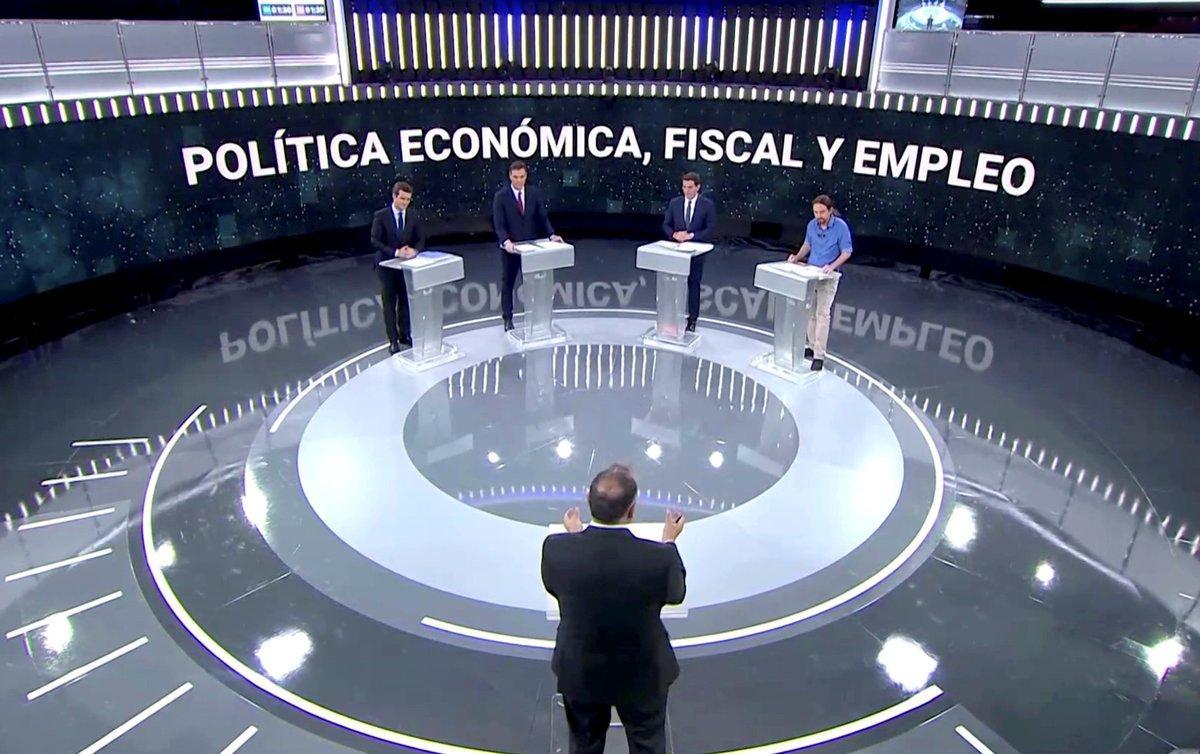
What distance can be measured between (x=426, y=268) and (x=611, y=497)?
471 cm

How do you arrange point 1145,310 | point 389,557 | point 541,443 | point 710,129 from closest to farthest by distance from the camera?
point 389,557 → point 541,443 → point 1145,310 → point 710,129

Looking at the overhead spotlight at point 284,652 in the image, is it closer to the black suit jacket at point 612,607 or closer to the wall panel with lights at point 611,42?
the black suit jacket at point 612,607

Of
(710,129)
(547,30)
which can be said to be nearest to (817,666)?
(710,129)

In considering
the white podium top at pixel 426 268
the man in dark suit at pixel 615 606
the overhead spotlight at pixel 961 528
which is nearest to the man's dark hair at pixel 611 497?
the man in dark suit at pixel 615 606

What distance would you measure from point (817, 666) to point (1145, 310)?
668cm

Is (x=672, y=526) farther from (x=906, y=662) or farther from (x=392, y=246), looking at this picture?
(x=392, y=246)

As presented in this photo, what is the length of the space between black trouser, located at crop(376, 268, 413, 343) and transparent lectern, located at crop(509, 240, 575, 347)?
1.07 m

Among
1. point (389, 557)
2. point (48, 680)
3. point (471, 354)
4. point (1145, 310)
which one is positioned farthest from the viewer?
point (1145, 310)

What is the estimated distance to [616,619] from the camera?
2645 mm

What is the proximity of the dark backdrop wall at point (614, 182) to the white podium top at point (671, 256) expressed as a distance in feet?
12.5

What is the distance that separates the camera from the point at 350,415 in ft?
21.2

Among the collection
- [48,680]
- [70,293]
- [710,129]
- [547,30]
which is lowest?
[48,680]

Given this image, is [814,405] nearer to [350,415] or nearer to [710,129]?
[350,415]

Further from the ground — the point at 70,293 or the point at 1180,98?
the point at 1180,98
